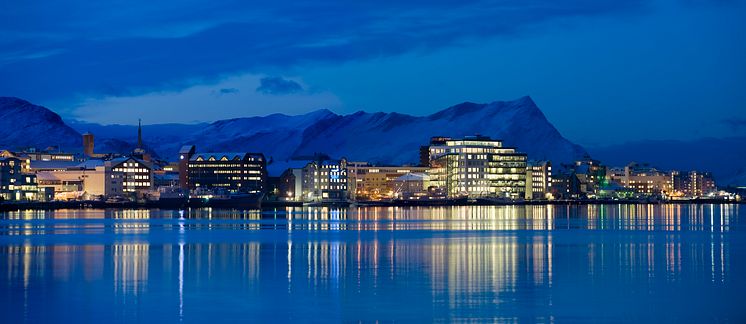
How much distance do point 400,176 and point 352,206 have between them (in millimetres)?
24426

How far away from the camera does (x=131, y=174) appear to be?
454ft

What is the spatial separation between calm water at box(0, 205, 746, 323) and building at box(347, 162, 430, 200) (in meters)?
113

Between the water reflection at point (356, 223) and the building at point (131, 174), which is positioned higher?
the building at point (131, 174)

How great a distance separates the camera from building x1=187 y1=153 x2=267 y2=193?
140m

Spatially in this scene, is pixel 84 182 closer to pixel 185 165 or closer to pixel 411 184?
pixel 185 165

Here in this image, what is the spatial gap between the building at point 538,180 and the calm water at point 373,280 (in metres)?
113

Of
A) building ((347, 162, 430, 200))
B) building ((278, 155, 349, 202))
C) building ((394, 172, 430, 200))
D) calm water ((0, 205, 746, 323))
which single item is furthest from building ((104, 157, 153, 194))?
calm water ((0, 205, 746, 323))

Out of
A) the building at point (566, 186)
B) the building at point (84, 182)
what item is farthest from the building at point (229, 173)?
the building at point (566, 186)

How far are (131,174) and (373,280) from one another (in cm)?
11684

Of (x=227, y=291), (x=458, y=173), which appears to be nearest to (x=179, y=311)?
(x=227, y=291)

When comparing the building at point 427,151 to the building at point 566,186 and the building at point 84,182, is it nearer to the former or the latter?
the building at point 566,186

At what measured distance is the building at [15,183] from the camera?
118 meters

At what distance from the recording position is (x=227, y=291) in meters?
23.5

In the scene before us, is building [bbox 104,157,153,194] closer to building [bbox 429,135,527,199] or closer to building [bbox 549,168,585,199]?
building [bbox 429,135,527,199]
